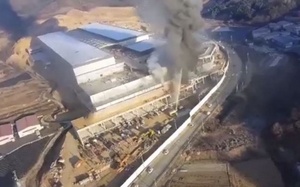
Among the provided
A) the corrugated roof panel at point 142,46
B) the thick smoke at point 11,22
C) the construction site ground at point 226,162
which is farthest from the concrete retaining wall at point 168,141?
the thick smoke at point 11,22

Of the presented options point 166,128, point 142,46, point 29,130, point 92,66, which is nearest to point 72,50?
point 92,66

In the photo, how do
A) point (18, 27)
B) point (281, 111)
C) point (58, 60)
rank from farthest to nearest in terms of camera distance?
point (18, 27) → point (58, 60) → point (281, 111)

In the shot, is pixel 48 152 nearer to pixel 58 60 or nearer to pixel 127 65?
pixel 127 65

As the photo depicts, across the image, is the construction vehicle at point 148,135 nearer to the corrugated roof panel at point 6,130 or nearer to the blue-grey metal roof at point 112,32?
the corrugated roof panel at point 6,130

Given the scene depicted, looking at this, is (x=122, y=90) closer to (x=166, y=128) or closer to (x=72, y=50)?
(x=166, y=128)

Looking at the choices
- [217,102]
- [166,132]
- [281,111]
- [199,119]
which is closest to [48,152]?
[166,132]
